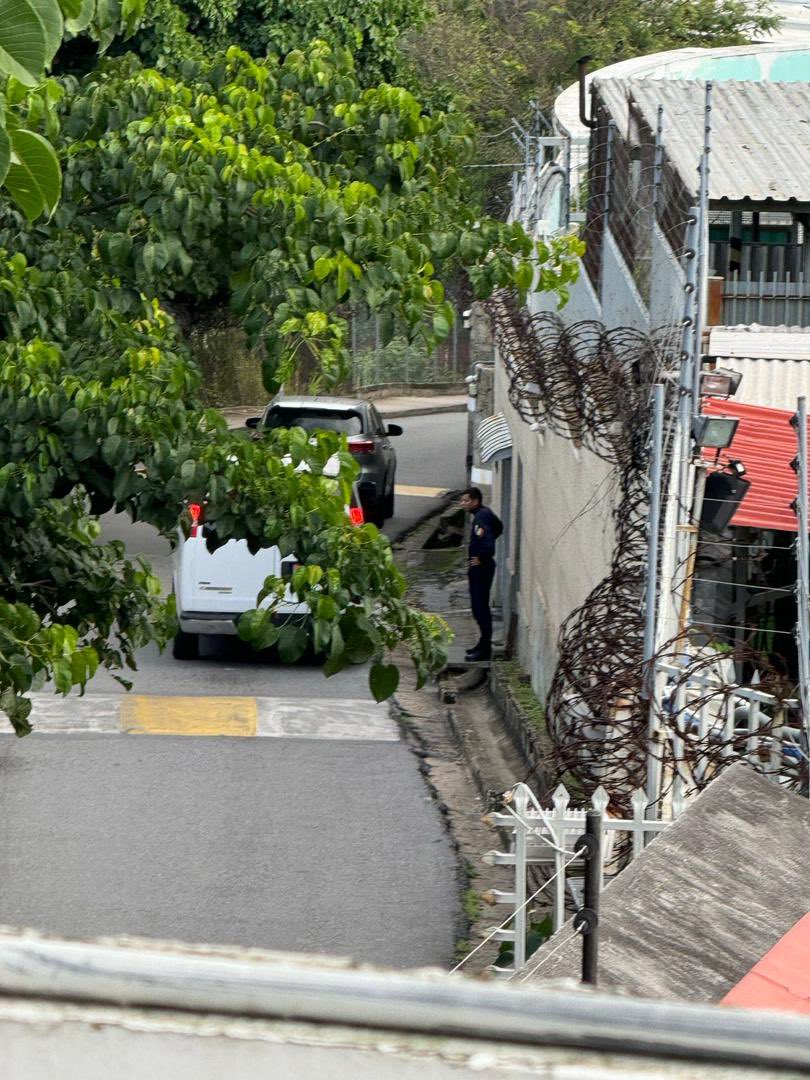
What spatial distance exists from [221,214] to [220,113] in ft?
1.38

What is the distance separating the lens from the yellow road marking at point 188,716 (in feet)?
40.4

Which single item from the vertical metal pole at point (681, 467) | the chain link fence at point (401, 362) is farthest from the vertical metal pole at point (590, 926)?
the chain link fence at point (401, 362)

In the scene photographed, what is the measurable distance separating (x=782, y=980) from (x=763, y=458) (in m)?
5.31

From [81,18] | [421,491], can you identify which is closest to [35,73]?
[81,18]

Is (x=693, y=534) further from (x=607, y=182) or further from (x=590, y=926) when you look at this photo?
(x=607, y=182)

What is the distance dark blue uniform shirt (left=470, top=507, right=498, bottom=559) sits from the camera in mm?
14281

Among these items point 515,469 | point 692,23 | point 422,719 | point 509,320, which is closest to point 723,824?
point 509,320

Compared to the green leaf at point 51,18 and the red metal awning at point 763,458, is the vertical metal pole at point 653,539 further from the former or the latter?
the green leaf at point 51,18

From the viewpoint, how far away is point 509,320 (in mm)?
10797

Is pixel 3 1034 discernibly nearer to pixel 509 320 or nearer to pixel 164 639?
pixel 164 639

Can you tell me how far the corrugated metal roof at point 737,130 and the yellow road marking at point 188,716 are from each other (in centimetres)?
563

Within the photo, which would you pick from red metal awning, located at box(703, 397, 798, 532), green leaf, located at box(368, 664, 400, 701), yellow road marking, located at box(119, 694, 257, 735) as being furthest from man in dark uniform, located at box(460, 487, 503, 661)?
green leaf, located at box(368, 664, 400, 701)

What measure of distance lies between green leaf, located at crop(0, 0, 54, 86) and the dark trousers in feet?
36.2

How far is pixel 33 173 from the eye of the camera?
391 cm
